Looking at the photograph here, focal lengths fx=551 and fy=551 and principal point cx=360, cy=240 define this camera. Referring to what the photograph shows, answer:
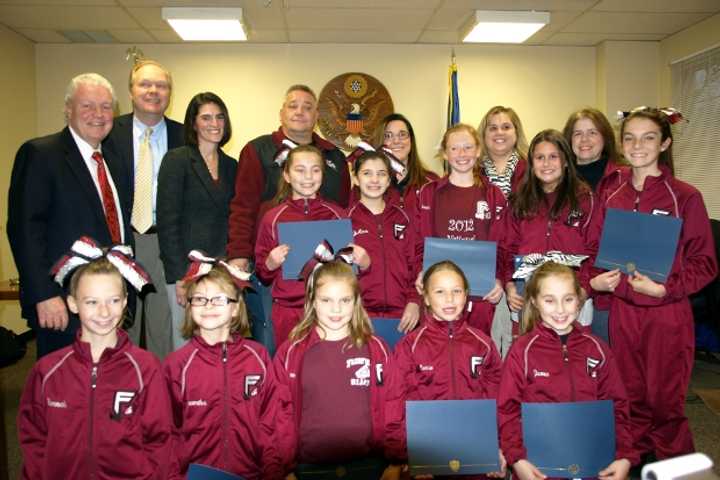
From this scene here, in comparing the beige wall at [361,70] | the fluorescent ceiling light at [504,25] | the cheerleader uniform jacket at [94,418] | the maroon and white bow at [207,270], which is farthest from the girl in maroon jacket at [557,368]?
the beige wall at [361,70]

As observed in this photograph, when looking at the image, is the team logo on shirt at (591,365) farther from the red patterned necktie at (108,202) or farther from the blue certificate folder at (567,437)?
the red patterned necktie at (108,202)

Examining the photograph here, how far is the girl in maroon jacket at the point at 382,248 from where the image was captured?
3215mm

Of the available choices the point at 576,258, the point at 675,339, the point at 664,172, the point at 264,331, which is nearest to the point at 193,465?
the point at 264,331

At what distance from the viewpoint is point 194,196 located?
3422 millimetres

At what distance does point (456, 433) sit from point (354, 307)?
0.75 metres

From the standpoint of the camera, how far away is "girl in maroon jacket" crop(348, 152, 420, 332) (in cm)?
321

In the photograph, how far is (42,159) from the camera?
2.94 m

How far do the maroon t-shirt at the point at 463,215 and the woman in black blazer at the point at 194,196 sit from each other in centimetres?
136

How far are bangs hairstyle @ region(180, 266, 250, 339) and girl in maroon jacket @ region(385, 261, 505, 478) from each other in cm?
80

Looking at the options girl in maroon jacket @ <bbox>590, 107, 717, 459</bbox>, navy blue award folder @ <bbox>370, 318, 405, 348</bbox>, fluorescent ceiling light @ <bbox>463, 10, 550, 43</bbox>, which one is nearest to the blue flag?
fluorescent ceiling light @ <bbox>463, 10, 550, 43</bbox>

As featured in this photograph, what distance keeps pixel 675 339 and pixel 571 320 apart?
27.1 inches

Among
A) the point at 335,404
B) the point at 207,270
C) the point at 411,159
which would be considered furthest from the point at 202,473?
the point at 411,159

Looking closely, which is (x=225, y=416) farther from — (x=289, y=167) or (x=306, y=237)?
(x=289, y=167)

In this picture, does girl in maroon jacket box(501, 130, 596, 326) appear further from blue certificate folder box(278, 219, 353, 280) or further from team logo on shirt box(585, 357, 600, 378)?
blue certificate folder box(278, 219, 353, 280)
